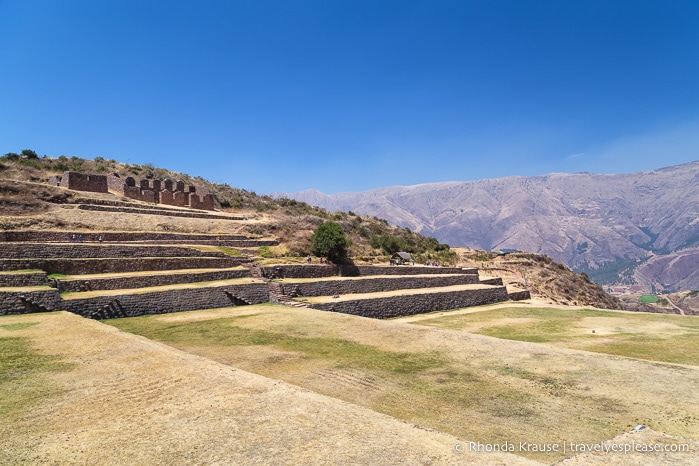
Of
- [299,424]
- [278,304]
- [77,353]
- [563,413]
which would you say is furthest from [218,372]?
[278,304]

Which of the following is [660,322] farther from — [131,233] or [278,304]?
[131,233]

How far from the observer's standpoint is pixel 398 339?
45.1 feet

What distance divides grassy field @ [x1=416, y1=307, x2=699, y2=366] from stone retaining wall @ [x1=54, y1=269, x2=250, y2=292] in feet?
36.1

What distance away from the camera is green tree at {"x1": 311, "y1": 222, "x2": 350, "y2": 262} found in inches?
1241

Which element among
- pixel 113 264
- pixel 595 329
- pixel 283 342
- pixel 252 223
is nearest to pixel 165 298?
pixel 113 264

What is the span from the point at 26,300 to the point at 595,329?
77.1ft

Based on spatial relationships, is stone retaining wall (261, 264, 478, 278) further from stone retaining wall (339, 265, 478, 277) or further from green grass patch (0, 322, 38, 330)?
green grass patch (0, 322, 38, 330)

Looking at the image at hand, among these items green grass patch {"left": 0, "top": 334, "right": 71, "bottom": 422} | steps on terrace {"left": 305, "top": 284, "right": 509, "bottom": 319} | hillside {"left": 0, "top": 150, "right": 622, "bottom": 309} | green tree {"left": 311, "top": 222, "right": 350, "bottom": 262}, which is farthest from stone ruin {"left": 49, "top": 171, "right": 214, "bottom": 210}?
green grass patch {"left": 0, "top": 334, "right": 71, "bottom": 422}

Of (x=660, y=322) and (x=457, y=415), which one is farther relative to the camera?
(x=660, y=322)

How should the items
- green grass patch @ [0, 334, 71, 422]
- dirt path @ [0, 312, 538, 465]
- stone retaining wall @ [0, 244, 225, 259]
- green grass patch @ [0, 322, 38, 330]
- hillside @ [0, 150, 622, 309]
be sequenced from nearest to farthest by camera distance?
dirt path @ [0, 312, 538, 465]
green grass patch @ [0, 334, 71, 422]
green grass patch @ [0, 322, 38, 330]
stone retaining wall @ [0, 244, 225, 259]
hillside @ [0, 150, 622, 309]

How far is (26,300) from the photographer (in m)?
15.6

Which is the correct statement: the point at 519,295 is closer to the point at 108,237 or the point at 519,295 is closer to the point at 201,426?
the point at 108,237

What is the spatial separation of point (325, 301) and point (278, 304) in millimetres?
2433

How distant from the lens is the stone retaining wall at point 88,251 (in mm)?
19938
